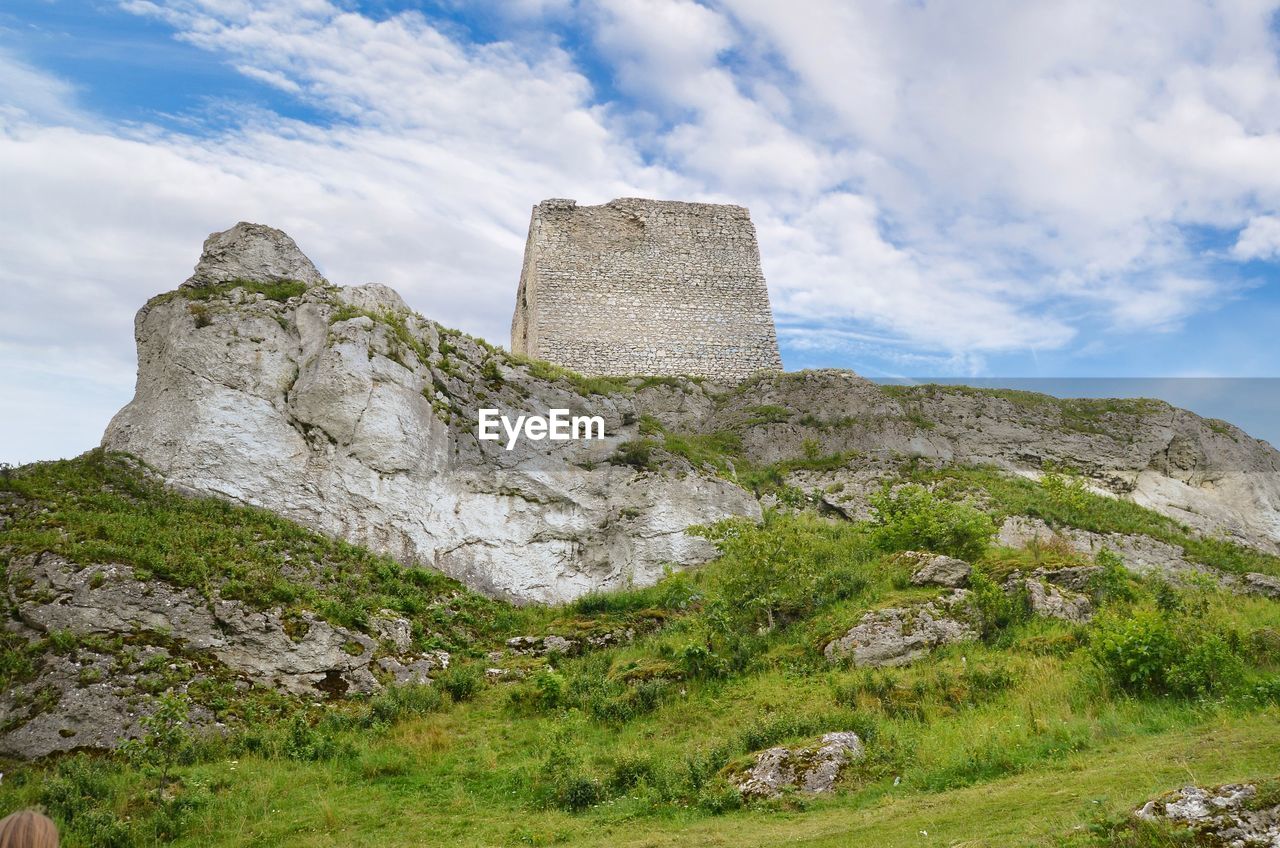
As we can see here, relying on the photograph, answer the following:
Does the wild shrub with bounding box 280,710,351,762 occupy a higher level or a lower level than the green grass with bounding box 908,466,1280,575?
lower

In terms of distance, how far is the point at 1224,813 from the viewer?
7.07 metres

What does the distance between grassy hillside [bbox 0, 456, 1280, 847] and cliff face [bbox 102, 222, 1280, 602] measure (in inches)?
47.2

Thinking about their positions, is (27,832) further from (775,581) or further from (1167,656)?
(775,581)

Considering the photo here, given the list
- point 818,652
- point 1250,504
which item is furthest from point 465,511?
point 1250,504

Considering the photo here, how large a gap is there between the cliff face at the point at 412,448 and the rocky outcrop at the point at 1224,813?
16.5m

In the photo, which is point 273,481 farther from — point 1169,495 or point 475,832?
point 1169,495

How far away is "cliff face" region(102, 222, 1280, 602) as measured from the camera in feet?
68.9

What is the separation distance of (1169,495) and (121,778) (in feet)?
109

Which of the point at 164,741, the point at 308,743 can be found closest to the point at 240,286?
the point at 308,743

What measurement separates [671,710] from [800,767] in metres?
4.21

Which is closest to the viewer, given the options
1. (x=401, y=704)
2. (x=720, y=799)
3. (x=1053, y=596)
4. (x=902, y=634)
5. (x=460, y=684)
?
(x=720, y=799)

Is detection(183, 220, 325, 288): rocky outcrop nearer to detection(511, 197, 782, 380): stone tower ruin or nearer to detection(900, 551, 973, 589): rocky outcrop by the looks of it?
detection(511, 197, 782, 380): stone tower ruin

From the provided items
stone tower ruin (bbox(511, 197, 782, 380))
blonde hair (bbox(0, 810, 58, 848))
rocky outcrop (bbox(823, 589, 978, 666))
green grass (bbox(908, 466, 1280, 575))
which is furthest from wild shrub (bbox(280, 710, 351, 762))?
stone tower ruin (bbox(511, 197, 782, 380))

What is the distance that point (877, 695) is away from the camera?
1416cm
